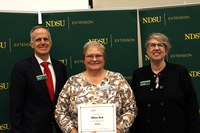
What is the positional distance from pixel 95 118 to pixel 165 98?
2.36 ft

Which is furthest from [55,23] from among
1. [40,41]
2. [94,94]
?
[94,94]

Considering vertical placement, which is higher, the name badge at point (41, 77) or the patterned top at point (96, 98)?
the name badge at point (41, 77)

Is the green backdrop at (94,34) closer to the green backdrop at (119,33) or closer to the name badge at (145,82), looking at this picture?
the green backdrop at (119,33)

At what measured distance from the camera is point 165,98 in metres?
2.72

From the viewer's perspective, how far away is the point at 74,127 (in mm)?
2668

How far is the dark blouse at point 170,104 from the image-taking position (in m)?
2.72

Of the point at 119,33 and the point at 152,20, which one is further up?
the point at 152,20

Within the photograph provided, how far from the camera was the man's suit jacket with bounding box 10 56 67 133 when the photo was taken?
9.17 ft

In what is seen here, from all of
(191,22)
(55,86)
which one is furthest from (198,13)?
(55,86)

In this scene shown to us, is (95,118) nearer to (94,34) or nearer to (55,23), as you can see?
(94,34)

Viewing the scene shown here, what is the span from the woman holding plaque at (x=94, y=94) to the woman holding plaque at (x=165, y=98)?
0.52 feet

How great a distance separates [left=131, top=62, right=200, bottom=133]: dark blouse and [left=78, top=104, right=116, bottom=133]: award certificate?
0.42 meters

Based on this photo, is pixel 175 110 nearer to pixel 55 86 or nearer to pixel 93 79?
pixel 93 79

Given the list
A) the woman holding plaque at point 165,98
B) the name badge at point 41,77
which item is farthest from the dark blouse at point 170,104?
the name badge at point 41,77
